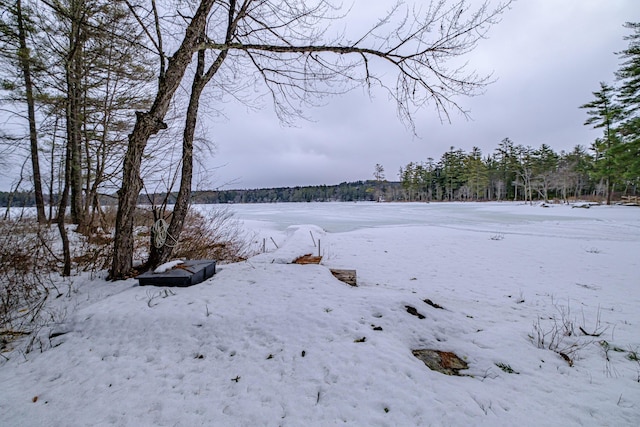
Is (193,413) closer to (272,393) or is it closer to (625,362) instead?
(272,393)

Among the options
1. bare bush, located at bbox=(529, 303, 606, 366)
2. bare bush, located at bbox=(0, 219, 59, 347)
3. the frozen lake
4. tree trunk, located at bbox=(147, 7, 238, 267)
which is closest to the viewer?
bare bush, located at bbox=(529, 303, 606, 366)

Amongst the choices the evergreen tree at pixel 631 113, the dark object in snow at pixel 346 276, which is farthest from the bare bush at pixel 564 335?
the evergreen tree at pixel 631 113

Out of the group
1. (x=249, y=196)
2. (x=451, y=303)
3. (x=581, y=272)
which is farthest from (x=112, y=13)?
(x=249, y=196)

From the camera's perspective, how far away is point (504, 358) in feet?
8.43

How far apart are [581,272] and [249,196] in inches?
3444

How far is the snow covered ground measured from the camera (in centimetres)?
187

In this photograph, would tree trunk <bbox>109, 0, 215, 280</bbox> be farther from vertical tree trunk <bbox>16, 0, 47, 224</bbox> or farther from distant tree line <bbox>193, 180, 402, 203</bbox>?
distant tree line <bbox>193, 180, 402, 203</bbox>

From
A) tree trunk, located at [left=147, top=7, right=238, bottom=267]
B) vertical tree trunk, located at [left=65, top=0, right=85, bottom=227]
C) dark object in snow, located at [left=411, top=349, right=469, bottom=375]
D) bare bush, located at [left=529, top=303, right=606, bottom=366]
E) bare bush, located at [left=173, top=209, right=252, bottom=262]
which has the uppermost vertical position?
vertical tree trunk, located at [left=65, top=0, right=85, bottom=227]

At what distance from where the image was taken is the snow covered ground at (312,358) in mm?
1868

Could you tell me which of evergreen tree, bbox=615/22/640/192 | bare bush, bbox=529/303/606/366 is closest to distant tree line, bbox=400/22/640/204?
evergreen tree, bbox=615/22/640/192

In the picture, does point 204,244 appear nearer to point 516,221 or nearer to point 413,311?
point 413,311

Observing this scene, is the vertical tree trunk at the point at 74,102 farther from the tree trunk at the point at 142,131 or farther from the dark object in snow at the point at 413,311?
the dark object in snow at the point at 413,311

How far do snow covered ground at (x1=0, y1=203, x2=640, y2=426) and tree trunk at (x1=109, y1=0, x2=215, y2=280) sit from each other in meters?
0.83

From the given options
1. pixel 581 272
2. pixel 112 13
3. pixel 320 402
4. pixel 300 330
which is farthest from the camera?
pixel 581 272
